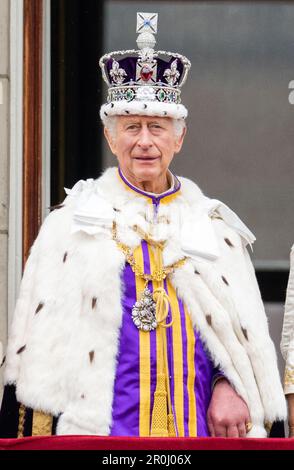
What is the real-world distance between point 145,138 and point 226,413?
1030mm

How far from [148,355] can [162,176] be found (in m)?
0.72

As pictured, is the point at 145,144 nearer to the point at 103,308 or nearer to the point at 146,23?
the point at 146,23

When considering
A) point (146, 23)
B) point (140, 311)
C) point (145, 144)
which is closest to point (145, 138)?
point (145, 144)

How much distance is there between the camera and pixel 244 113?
19.3 feet

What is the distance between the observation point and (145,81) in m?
4.60

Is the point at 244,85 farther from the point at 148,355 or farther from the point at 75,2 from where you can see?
the point at 148,355

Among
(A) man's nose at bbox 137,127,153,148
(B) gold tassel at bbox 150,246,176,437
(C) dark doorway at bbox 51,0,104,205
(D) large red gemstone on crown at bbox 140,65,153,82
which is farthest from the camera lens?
(C) dark doorway at bbox 51,0,104,205

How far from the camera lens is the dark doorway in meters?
5.75

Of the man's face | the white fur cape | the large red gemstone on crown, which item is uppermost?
the large red gemstone on crown

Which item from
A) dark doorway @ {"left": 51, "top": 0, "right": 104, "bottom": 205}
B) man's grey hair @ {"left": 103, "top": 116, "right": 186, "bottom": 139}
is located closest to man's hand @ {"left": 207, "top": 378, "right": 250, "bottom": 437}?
man's grey hair @ {"left": 103, "top": 116, "right": 186, "bottom": 139}

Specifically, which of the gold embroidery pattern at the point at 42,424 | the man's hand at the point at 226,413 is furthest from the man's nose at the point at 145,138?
the gold embroidery pattern at the point at 42,424

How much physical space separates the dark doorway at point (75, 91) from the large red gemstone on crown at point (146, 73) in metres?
1.20

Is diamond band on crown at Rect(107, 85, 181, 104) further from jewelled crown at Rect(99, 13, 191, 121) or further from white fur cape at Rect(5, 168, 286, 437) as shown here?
white fur cape at Rect(5, 168, 286, 437)
